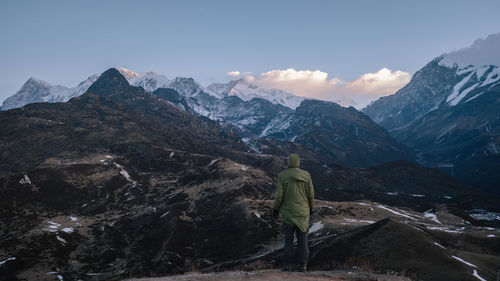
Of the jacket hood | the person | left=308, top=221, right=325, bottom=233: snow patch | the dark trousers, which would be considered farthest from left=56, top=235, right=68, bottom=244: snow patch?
the jacket hood

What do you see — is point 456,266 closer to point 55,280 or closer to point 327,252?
point 327,252

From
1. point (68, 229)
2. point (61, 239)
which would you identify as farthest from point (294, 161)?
point (68, 229)

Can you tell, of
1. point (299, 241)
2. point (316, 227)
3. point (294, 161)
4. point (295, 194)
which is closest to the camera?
point (294, 161)

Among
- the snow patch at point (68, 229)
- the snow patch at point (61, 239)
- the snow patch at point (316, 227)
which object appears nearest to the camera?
the snow patch at point (316, 227)

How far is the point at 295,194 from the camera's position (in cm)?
1842

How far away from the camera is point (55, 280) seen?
10756 centimetres

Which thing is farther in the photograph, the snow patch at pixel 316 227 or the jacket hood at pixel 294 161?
the snow patch at pixel 316 227

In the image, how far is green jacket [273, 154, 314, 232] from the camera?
18.4 metres

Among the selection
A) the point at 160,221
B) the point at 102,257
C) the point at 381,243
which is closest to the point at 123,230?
the point at 160,221

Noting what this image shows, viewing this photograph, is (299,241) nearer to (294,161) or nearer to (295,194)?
(295,194)

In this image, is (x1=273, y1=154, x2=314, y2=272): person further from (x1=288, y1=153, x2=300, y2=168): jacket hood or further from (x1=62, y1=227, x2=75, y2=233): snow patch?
(x1=62, y1=227, x2=75, y2=233): snow patch

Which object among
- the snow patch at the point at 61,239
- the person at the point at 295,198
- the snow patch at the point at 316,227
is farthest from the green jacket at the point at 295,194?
the snow patch at the point at 61,239

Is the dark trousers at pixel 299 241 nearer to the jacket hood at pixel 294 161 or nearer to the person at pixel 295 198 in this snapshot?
the person at pixel 295 198

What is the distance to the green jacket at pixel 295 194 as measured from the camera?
18391 mm
